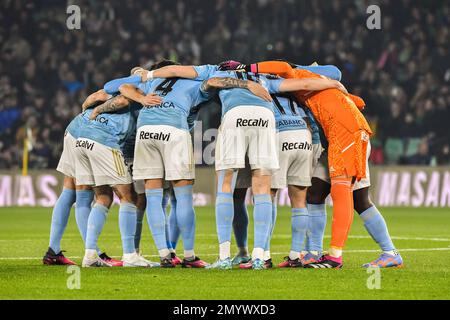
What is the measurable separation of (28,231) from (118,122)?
6562 millimetres

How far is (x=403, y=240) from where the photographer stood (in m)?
15.0

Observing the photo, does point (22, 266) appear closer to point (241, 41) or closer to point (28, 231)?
point (28, 231)

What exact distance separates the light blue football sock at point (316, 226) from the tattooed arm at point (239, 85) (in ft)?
4.40

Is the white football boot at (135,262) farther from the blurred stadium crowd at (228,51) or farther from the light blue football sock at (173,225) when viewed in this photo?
the blurred stadium crowd at (228,51)

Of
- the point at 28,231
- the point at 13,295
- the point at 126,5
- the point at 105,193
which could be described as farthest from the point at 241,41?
the point at 13,295

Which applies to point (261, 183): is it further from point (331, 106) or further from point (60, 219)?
point (60, 219)

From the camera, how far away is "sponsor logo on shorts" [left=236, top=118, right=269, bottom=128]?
1025cm

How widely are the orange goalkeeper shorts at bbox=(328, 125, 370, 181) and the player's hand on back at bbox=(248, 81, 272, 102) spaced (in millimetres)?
732

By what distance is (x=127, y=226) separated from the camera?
1077cm

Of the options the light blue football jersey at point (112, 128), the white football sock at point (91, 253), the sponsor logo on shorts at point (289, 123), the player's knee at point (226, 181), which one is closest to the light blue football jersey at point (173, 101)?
the light blue football jersey at point (112, 128)

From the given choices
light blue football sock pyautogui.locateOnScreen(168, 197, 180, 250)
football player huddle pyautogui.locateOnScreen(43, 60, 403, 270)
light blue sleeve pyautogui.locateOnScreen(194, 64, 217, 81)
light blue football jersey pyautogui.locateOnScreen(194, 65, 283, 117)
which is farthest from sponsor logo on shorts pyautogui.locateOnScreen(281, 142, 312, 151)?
light blue football sock pyautogui.locateOnScreen(168, 197, 180, 250)

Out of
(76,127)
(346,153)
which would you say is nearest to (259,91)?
(346,153)

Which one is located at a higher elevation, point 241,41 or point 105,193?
point 241,41
